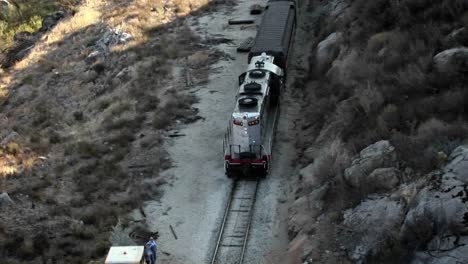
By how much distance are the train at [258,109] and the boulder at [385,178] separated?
6676 millimetres

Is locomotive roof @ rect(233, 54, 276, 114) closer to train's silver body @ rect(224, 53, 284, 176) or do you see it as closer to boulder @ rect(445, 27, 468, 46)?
train's silver body @ rect(224, 53, 284, 176)

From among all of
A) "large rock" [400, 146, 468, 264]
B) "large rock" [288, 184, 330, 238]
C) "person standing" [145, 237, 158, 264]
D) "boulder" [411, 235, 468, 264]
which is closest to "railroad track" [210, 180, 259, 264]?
"large rock" [288, 184, 330, 238]

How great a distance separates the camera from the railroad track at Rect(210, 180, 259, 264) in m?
19.6

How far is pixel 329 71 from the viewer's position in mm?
A: 28828

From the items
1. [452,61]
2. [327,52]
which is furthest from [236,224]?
[327,52]

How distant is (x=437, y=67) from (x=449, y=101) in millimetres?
2352

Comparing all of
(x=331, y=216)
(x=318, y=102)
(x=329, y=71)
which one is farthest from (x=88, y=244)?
(x=329, y=71)

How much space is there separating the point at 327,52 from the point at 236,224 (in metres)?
13.6

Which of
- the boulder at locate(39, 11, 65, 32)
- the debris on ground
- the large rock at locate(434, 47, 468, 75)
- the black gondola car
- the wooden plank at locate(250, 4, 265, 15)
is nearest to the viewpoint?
the large rock at locate(434, 47, 468, 75)

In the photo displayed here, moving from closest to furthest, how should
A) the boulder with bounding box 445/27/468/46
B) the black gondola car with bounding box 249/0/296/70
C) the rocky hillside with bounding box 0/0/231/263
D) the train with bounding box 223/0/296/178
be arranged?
the boulder with bounding box 445/27/468/46 → the rocky hillside with bounding box 0/0/231/263 → the train with bounding box 223/0/296/178 → the black gondola car with bounding box 249/0/296/70

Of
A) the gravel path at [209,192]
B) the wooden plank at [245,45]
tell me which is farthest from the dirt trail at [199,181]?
the wooden plank at [245,45]

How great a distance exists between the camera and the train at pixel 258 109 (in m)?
23.6

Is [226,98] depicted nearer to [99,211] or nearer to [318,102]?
[318,102]

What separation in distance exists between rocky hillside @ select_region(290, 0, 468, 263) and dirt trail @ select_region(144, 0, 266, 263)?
349 cm
